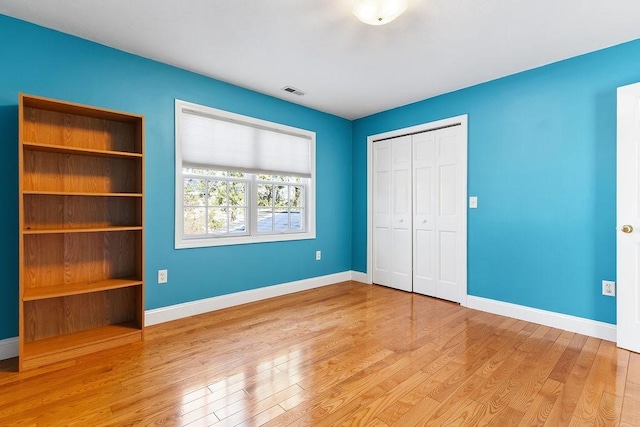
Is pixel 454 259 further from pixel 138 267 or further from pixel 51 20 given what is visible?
pixel 51 20

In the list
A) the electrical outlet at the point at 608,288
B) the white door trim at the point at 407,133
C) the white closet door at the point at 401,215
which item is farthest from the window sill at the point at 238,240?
the electrical outlet at the point at 608,288

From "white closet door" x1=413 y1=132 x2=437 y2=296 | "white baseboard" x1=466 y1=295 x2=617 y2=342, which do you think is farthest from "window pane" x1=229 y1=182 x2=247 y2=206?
"white baseboard" x1=466 y1=295 x2=617 y2=342

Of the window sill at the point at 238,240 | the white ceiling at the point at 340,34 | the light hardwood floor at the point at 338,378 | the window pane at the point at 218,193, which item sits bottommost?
the light hardwood floor at the point at 338,378

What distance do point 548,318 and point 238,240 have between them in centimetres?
314

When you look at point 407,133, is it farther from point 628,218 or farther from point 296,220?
point 628,218

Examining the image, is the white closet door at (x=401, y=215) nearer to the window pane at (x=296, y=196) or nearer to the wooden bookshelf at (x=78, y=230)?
the window pane at (x=296, y=196)

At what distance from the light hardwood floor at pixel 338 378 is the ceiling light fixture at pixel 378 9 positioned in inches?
90.2

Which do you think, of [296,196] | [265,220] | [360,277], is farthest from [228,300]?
[360,277]

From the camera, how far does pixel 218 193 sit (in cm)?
345

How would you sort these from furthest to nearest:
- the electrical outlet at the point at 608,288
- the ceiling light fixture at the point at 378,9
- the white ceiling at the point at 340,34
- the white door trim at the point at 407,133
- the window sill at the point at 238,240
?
the white door trim at the point at 407,133 < the window sill at the point at 238,240 < the electrical outlet at the point at 608,288 < the white ceiling at the point at 340,34 < the ceiling light fixture at the point at 378,9

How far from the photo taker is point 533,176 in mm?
3053

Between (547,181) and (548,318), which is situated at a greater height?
(547,181)

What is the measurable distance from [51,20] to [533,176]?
4.21 metres

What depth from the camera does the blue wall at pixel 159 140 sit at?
7.50 feet
